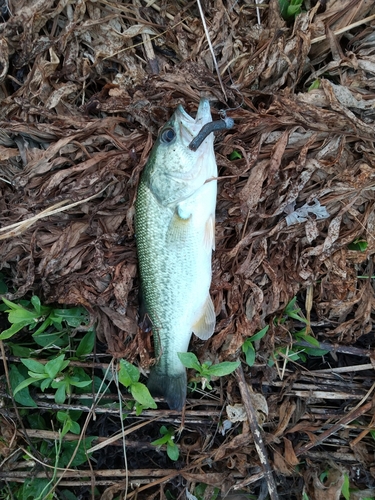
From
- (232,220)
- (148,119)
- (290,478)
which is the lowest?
(290,478)

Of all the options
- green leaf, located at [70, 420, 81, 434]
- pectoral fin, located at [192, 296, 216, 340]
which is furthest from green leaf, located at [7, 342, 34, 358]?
pectoral fin, located at [192, 296, 216, 340]

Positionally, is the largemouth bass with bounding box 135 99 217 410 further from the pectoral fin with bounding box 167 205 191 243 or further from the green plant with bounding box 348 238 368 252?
the green plant with bounding box 348 238 368 252

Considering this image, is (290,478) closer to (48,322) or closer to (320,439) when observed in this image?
(320,439)

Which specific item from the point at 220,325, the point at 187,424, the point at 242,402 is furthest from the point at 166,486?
the point at 220,325

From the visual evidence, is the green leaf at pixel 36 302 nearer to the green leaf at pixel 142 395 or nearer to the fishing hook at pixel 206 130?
the green leaf at pixel 142 395

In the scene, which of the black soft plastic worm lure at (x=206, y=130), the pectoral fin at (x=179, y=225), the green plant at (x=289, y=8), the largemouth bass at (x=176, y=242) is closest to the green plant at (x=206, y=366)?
the largemouth bass at (x=176, y=242)

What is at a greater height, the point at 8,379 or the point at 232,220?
the point at 232,220
